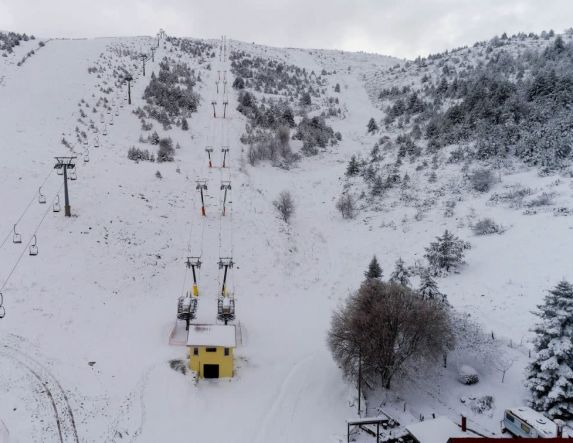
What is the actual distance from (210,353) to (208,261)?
1440 centimetres

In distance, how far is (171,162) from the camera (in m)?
61.7

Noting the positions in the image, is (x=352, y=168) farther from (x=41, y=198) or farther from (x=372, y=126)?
(x=41, y=198)

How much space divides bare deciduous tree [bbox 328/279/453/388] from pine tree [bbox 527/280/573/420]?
5.88 m

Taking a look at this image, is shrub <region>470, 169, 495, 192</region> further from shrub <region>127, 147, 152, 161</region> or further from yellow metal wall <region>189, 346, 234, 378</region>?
shrub <region>127, 147, 152, 161</region>

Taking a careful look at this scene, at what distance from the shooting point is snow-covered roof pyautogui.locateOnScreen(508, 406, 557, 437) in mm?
25266

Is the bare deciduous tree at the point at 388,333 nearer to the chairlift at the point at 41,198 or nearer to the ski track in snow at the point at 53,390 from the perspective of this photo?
the ski track in snow at the point at 53,390

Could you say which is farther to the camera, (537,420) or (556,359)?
(556,359)

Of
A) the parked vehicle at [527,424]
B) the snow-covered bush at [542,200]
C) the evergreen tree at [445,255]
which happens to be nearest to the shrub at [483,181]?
the snow-covered bush at [542,200]

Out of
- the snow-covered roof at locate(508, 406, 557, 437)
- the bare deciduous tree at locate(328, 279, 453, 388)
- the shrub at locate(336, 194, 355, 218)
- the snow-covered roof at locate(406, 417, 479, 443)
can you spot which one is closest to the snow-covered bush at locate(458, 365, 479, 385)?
the bare deciduous tree at locate(328, 279, 453, 388)

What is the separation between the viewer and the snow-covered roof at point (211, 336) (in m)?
32.4

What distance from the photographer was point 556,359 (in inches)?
1065

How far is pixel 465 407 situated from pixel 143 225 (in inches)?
1243

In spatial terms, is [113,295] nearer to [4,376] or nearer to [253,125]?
[4,376]

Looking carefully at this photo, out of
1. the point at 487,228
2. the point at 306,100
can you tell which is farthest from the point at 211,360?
the point at 306,100
